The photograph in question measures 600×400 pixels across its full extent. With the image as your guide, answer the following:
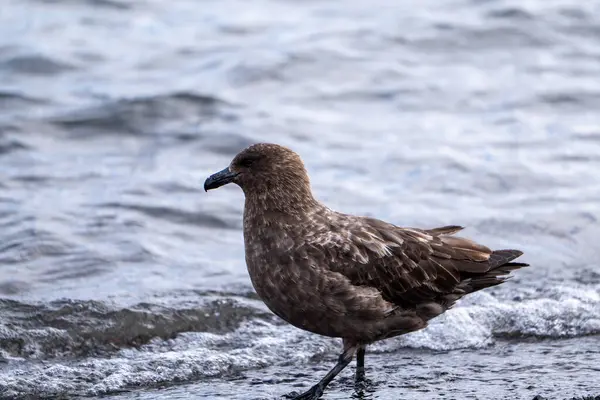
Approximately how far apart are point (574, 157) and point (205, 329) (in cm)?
Answer: 523

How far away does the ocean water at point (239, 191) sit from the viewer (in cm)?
694

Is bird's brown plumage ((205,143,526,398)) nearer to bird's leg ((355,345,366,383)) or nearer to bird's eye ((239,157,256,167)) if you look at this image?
bird's eye ((239,157,256,167))

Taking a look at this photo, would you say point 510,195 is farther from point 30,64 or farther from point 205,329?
point 30,64

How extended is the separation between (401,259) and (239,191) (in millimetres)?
4381

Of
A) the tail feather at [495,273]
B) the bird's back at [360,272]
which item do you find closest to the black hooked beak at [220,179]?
Answer: the bird's back at [360,272]

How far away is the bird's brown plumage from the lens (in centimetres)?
609

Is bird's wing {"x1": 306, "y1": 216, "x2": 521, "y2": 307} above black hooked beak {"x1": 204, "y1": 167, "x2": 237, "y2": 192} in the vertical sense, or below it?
below

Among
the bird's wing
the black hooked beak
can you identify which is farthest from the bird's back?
the black hooked beak

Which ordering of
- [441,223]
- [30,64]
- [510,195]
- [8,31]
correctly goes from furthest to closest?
[8,31] < [30,64] < [510,195] < [441,223]

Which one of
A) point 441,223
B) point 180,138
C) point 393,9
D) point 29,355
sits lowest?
point 29,355

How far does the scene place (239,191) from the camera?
34.9ft

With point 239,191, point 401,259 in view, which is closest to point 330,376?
point 401,259

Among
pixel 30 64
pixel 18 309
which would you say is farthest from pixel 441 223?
pixel 30 64

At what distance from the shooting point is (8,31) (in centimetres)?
1442
